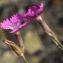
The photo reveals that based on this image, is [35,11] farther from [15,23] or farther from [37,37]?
[37,37]

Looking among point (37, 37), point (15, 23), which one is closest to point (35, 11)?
point (15, 23)

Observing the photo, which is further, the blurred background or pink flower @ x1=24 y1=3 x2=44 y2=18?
the blurred background

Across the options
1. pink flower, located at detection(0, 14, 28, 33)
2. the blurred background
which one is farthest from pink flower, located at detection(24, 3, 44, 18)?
the blurred background

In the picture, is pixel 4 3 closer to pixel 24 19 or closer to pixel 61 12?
pixel 61 12

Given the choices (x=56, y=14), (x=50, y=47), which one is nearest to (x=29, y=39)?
(x=50, y=47)

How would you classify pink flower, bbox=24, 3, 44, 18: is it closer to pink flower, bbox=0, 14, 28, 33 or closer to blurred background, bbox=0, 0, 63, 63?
pink flower, bbox=0, 14, 28, 33

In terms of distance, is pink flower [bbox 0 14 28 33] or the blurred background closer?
pink flower [bbox 0 14 28 33]

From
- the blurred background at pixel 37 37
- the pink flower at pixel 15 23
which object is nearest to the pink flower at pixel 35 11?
the pink flower at pixel 15 23

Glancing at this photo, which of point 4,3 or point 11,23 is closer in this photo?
point 11,23

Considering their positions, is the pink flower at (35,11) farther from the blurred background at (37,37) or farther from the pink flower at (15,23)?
the blurred background at (37,37)
